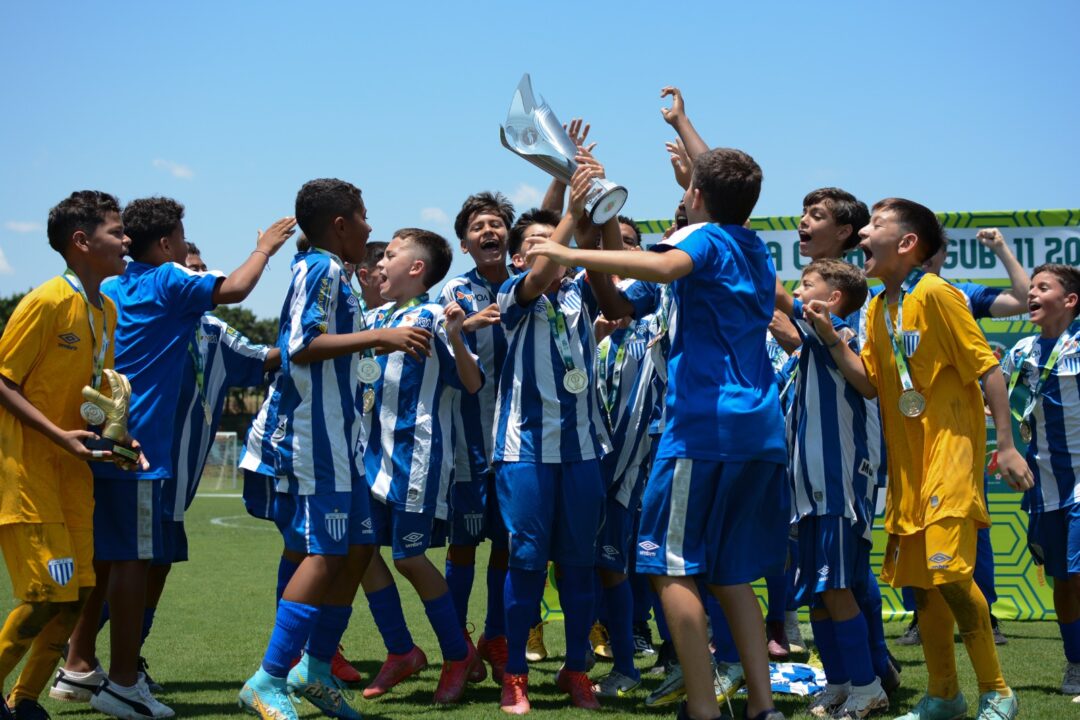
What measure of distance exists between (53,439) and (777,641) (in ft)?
16.0

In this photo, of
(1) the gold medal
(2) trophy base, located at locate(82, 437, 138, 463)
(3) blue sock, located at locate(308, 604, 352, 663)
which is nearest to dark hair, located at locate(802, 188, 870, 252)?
(1) the gold medal

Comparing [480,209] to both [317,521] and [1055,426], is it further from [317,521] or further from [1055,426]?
[1055,426]

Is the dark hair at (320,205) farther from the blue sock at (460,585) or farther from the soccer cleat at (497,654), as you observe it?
the soccer cleat at (497,654)

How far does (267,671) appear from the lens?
15.9 feet

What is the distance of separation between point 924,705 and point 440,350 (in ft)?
9.53

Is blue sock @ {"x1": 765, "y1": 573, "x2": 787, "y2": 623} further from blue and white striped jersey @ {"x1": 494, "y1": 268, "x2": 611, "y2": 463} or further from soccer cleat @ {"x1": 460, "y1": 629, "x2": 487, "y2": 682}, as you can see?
blue and white striped jersey @ {"x1": 494, "y1": 268, "x2": 611, "y2": 463}

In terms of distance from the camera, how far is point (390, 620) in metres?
6.18

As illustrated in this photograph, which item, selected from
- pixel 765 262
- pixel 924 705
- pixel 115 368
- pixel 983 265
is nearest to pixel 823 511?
pixel 924 705

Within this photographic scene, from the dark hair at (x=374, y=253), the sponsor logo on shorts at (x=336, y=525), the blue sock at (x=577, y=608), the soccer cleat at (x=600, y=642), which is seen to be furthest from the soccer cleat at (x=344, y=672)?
the dark hair at (x=374, y=253)

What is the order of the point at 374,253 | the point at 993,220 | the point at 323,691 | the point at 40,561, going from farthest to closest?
1. the point at 993,220
2. the point at 374,253
3. the point at 323,691
4. the point at 40,561

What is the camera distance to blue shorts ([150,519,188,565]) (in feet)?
19.9

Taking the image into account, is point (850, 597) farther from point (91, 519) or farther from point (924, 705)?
point (91, 519)

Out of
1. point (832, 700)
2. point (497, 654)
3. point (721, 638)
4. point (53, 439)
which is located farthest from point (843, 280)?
point (53, 439)

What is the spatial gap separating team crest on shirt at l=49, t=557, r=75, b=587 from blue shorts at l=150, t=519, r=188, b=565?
1.21m
